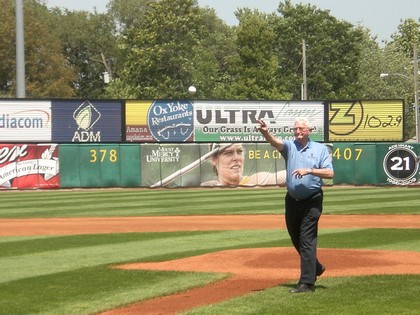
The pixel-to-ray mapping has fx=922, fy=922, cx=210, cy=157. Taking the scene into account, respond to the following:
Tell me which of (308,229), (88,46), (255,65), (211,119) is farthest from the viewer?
(88,46)

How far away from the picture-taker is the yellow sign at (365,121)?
4106 centimetres

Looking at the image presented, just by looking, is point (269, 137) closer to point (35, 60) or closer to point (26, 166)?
point (26, 166)

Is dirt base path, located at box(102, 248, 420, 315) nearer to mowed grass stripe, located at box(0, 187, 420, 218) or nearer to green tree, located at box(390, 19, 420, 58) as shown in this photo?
mowed grass stripe, located at box(0, 187, 420, 218)

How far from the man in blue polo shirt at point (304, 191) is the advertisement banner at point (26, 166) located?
29.1 meters

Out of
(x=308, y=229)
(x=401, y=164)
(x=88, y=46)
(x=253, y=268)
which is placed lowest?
(x=253, y=268)

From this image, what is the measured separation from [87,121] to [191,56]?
3467 centimetres

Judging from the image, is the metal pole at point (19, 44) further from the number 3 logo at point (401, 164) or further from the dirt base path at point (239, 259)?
the number 3 logo at point (401, 164)

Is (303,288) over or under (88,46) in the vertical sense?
under

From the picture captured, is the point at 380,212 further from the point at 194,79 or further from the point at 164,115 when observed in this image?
the point at 194,79

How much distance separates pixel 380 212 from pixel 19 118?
20.1m

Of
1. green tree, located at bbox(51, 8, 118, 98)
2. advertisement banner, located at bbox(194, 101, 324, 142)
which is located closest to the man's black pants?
advertisement banner, located at bbox(194, 101, 324, 142)

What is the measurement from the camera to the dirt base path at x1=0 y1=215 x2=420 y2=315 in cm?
987

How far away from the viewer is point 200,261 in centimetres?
1288

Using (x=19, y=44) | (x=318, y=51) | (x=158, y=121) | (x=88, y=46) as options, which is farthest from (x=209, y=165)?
(x=88, y=46)
